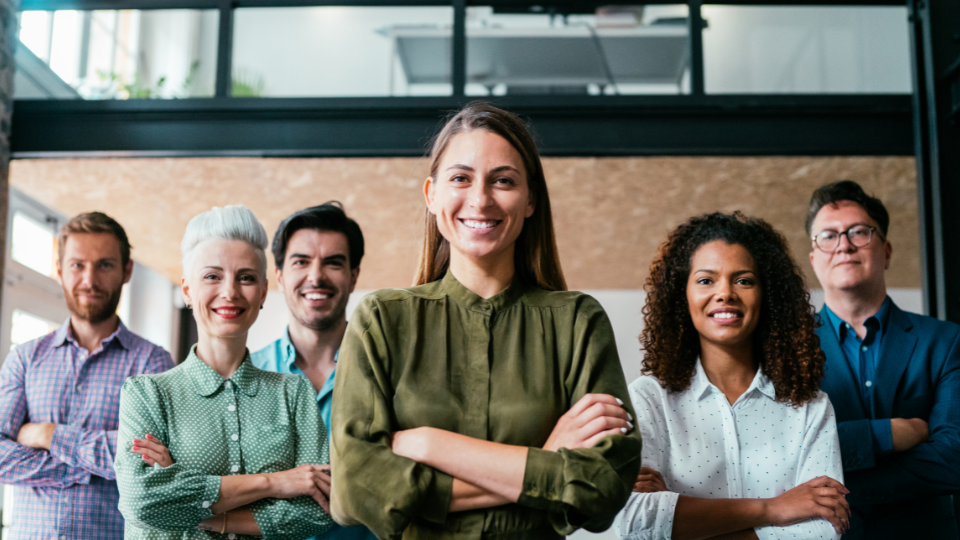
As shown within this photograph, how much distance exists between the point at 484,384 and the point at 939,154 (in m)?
2.79

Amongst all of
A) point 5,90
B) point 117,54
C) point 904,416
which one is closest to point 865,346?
point 904,416

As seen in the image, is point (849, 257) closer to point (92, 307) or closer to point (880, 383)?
point (880, 383)

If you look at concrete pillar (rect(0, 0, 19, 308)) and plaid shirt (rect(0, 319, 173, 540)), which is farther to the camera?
concrete pillar (rect(0, 0, 19, 308))

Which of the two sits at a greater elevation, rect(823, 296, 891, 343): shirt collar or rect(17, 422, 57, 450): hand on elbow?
rect(823, 296, 891, 343): shirt collar

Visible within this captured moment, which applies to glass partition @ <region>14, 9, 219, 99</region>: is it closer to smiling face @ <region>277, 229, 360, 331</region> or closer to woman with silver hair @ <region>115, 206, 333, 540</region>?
smiling face @ <region>277, 229, 360, 331</region>

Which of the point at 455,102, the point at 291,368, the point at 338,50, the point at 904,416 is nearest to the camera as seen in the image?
the point at 904,416

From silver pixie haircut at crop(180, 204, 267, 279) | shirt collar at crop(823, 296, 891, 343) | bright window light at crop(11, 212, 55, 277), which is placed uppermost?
bright window light at crop(11, 212, 55, 277)

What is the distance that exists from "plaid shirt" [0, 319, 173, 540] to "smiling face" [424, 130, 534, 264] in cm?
150

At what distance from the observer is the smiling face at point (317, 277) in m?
2.62

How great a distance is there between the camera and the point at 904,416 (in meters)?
2.51

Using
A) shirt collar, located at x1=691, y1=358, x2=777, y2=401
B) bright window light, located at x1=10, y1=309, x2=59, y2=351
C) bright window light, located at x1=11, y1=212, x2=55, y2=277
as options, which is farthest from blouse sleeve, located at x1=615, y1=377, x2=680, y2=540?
bright window light, located at x1=11, y1=212, x2=55, y2=277

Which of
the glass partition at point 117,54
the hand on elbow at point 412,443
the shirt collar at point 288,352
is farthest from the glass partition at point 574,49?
the hand on elbow at point 412,443

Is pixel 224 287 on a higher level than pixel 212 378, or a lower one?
higher

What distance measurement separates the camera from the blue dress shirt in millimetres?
2574
